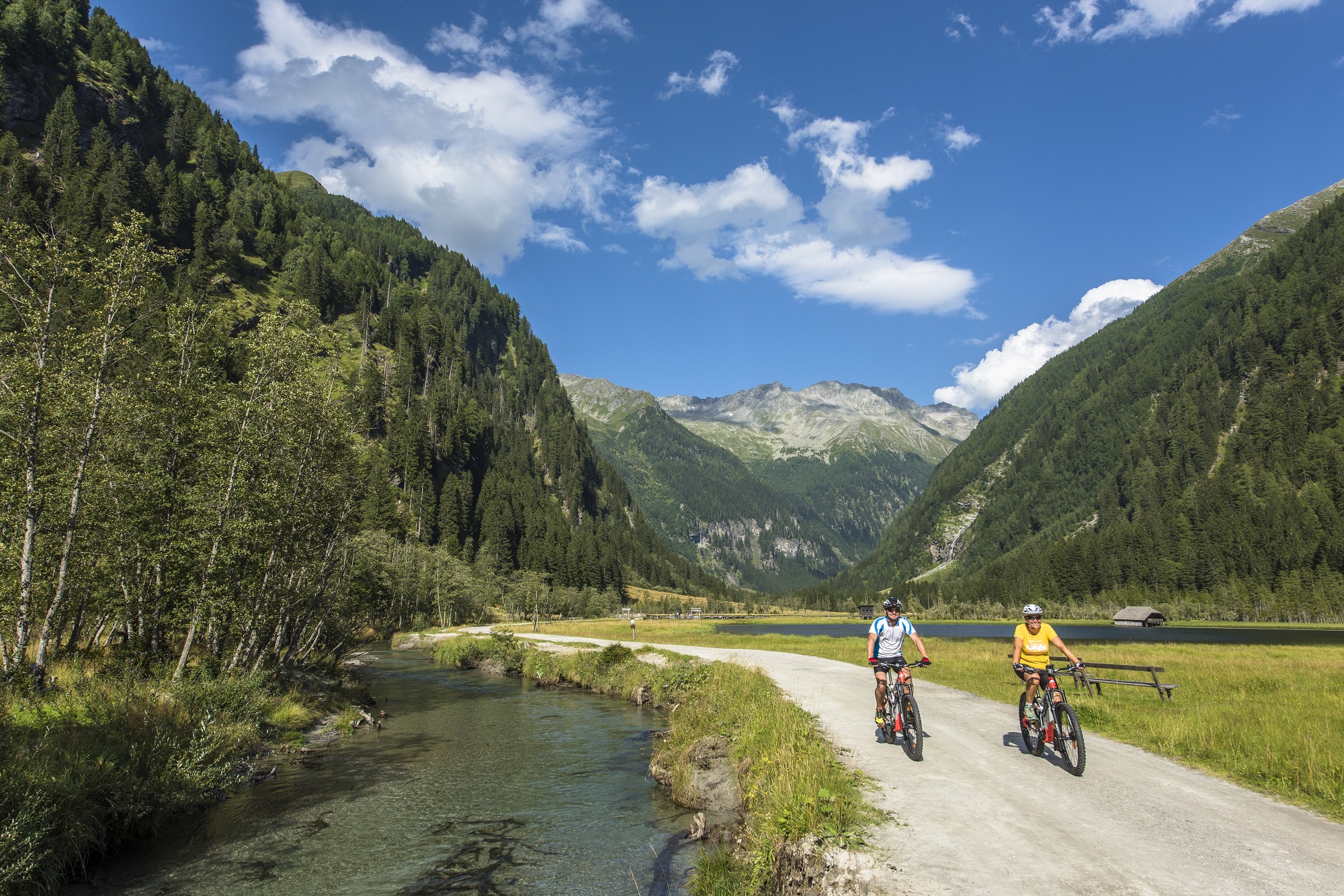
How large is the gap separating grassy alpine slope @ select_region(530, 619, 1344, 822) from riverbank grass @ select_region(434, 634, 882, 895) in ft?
17.8

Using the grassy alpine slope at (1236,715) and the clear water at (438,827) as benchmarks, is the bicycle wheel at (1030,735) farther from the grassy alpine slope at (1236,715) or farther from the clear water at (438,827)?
the clear water at (438,827)

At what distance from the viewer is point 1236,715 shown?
693 inches

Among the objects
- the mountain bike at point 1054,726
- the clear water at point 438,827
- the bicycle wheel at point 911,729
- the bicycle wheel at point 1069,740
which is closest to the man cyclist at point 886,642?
the bicycle wheel at point 911,729

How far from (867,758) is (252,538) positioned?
75.3ft

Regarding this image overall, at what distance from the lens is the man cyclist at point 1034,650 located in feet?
43.2

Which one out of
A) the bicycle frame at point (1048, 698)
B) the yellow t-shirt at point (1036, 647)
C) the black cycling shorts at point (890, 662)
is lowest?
the bicycle frame at point (1048, 698)

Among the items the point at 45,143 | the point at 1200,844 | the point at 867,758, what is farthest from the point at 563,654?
the point at 45,143

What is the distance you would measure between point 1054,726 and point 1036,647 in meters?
1.53

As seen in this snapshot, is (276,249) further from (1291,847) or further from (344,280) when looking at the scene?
(1291,847)

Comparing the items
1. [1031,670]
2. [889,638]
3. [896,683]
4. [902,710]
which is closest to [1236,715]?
[1031,670]

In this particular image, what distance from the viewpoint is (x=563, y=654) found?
47656mm

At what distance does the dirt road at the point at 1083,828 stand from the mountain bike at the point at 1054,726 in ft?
0.98

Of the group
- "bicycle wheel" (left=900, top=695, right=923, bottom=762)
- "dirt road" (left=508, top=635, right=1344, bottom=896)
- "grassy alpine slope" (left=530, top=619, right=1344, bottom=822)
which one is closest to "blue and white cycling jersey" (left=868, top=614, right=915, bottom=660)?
"bicycle wheel" (left=900, top=695, right=923, bottom=762)

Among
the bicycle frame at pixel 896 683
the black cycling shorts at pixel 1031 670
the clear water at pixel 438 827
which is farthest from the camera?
the bicycle frame at pixel 896 683
